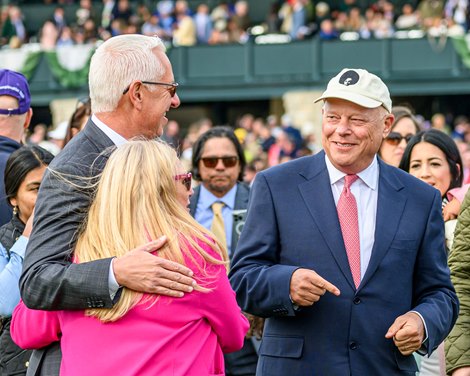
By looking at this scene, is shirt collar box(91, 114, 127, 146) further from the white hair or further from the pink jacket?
the pink jacket

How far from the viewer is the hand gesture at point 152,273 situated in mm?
3973

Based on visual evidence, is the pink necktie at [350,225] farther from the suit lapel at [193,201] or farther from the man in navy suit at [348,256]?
the suit lapel at [193,201]

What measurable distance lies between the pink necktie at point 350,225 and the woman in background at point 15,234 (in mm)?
1407

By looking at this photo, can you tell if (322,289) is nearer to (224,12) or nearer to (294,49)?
(294,49)

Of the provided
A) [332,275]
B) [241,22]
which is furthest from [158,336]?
[241,22]

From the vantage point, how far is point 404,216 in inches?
198

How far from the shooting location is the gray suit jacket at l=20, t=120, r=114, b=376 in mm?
4035

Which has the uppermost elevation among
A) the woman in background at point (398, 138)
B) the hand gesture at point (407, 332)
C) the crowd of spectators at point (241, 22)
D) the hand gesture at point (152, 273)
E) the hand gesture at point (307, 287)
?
the crowd of spectators at point (241, 22)

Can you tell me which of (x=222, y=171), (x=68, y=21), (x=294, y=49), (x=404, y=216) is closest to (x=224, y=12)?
(x=294, y=49)

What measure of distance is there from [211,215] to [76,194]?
12.3 ft

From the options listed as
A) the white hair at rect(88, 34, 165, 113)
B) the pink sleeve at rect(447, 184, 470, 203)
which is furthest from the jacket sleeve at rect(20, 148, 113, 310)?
the pink sleeve at rect(447, 184, 470, 203)

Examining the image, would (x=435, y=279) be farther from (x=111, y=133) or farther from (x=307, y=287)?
(x=111, y=133)

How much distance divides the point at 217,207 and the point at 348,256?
3089mm

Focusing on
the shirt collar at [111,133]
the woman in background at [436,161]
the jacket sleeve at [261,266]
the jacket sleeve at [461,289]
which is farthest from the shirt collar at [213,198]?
the shirt collar at [111,133]
